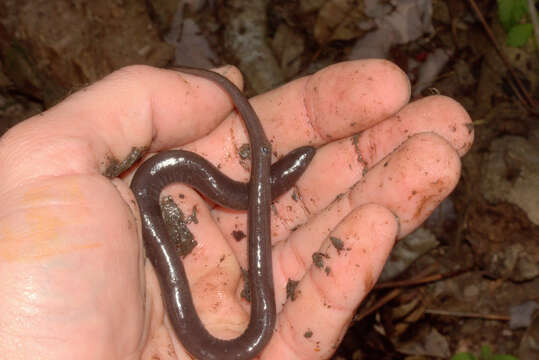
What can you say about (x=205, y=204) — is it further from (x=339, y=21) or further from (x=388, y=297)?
(x=339, y=21)

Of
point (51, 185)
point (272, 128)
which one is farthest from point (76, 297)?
point (272, 128)

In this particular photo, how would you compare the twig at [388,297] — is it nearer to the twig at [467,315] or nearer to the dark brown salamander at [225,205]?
the twig at [467,315]

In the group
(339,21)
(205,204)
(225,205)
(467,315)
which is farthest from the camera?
(339,21)

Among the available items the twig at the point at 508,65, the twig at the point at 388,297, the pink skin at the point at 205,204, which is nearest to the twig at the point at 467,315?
the twig at the point at 388,297

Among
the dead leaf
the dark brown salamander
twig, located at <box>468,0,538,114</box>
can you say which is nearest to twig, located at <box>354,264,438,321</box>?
the dark brown salamander

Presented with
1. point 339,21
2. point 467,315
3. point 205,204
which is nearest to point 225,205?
point 205,204

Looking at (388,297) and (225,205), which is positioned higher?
(225,205)
